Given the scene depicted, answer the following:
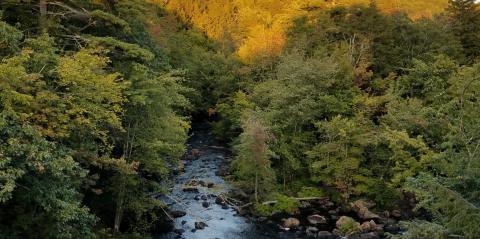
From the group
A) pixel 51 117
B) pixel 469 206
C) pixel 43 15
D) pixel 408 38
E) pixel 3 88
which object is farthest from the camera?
pixel 408 38

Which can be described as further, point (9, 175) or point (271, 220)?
point (271, 220)

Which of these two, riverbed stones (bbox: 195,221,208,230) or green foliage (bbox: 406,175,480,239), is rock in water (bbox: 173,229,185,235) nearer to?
riverbed stones (bbox: 195,221,208,230)

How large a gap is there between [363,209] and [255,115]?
33.7ft

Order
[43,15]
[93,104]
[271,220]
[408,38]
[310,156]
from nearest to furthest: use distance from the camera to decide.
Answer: [93,104] < [43,15] < [271,220] < [310,156] < [408,38]

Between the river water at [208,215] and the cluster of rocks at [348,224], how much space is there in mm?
1193

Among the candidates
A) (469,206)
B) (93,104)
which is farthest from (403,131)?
(93,104)

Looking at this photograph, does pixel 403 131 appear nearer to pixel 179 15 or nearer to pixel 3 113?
pixel 3 113

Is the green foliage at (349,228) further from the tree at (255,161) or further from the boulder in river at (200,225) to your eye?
the boulder in river at (200,225)

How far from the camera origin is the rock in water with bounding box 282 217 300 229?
25.9m

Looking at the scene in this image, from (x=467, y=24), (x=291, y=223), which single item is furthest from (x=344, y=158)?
(x=467, y=24)

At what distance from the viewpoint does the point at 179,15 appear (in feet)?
→ 269

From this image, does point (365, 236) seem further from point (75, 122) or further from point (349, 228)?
point (75, 122)

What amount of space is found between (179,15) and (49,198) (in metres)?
73.8

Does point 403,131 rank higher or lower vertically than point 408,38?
lower
